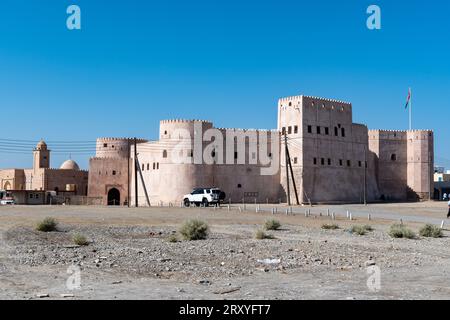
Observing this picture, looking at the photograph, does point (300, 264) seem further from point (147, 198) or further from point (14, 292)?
point (147, 198)

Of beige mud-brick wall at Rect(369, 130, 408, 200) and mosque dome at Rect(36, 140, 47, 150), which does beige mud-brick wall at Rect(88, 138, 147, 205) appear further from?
beige mud-brick wall at Rect(369, 130, 408, 200)

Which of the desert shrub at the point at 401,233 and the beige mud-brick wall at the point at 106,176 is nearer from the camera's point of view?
the desert shrub at the point at 401,233

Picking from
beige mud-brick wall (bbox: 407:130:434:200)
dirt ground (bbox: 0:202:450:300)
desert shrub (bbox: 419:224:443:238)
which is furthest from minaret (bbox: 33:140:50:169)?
desert shrub (bbox: 419:224:443:238)

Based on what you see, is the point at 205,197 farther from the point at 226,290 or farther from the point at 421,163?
the point at 226,290

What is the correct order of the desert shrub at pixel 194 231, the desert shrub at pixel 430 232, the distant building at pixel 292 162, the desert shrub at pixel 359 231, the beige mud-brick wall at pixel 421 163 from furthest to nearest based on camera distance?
the beige mud-brick wall at pixel 421 163 < the distant building at pixel 292 162 < the desert shrub at pixel 359 231 < the desert shrub at pixel 430 232 < the desert shrub at pixel 194 231

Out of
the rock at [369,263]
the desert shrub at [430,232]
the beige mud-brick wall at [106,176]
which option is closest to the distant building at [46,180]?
the beige mud-brick wall at [106,176]

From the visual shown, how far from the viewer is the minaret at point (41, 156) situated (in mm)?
79375

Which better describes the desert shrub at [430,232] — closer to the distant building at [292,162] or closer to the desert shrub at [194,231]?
the desert shrub at [194,231]

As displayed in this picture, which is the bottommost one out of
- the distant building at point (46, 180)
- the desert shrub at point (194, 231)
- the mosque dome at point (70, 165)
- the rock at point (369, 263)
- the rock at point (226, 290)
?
the rock at point (369, 263)

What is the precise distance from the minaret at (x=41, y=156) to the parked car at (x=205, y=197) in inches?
1504

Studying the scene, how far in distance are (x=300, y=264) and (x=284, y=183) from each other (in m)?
42.3

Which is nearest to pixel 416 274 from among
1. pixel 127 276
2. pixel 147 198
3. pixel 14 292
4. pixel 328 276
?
pixel 328 276

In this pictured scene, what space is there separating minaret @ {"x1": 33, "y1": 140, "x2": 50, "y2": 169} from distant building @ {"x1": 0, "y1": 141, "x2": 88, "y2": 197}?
4.81 meters

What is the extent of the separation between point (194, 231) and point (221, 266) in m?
6.57
